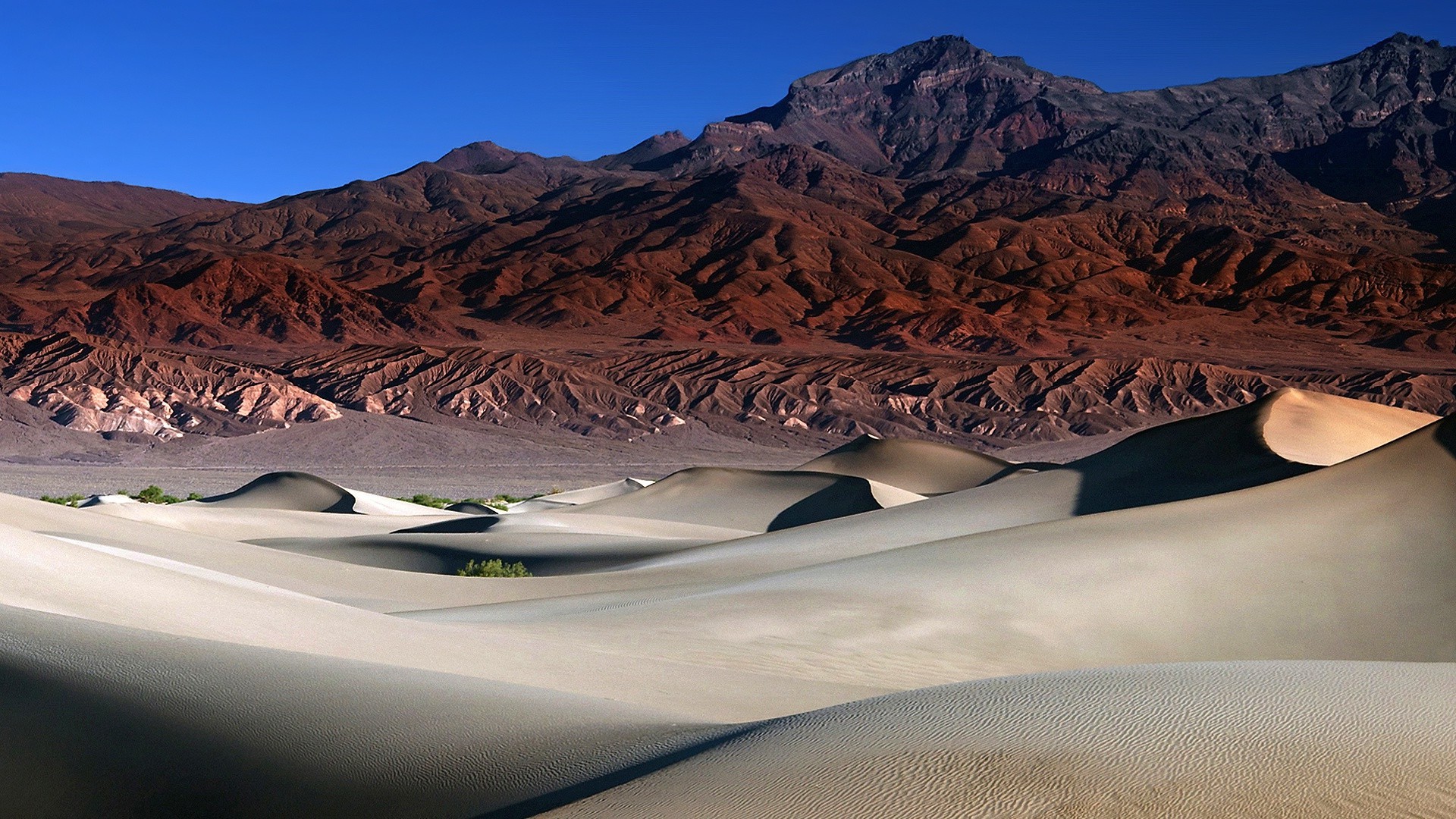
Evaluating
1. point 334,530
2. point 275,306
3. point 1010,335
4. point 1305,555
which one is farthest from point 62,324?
point 1305,555

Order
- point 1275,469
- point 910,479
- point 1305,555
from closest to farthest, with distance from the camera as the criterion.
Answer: point 1305,555 → point 1275,469 → point 910,479

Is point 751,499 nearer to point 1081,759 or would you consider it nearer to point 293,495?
point 293,495

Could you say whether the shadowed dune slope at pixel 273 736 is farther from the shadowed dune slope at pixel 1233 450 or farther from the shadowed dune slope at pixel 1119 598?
the shadowed dune slope at pixel 1233 450

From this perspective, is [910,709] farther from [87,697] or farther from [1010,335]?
[1010,335]

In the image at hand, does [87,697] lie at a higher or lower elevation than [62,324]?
lower

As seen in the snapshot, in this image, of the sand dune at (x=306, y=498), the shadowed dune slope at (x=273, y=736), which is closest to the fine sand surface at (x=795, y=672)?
the shadowed dune slope at (x=273, y=736)

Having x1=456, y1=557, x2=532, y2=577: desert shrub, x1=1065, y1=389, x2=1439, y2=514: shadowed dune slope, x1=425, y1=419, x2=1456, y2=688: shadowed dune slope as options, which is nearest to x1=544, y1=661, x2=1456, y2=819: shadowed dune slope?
x1=425, y1=419, x2=1456, y2=688: shadowed dune slope

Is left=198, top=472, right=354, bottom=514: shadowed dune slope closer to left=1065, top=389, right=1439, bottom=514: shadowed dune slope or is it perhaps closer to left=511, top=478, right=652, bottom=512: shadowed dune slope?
left=511, top=478, right=652, bottom=512: shadowed dune slope
